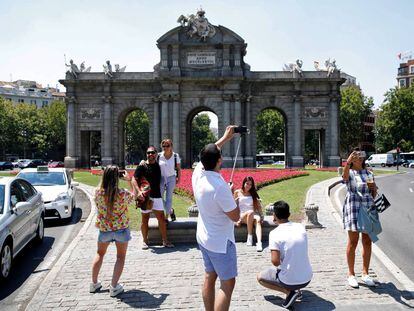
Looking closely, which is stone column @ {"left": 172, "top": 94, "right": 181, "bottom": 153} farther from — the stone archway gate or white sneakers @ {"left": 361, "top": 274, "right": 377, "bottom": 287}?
white sneakers @ {"left": 361, "top": 274, "right": 377, "bottom": 287}

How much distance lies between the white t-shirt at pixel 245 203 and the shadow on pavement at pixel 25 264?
4.71 meters

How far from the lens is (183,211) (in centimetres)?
1504

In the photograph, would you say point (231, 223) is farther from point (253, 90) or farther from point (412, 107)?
point (412, 107)

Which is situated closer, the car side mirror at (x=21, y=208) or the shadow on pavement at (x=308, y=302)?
the shadow on pavement at (x=308, y=302)

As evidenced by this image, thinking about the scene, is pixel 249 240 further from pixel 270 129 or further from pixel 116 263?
pixel 270 129

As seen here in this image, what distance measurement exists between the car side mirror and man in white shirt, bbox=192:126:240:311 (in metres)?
4.96

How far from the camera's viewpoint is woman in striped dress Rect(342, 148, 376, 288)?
7.15 metres

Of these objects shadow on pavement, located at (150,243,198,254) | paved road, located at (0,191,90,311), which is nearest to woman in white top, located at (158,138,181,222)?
shadow on pavement, located at (150,243,198,254)

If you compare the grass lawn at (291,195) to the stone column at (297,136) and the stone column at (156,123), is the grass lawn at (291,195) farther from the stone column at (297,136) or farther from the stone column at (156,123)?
the stone column at (156,123)

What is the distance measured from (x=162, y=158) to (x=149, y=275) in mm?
3056

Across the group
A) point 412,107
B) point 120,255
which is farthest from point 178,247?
point 412,107

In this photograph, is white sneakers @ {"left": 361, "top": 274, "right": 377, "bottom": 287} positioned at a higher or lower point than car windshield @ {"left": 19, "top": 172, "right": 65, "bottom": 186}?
lower

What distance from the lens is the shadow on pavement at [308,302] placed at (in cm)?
621

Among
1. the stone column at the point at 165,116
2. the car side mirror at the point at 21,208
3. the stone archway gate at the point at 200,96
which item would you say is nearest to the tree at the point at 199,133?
the stone archway gate at the point at 200,96
